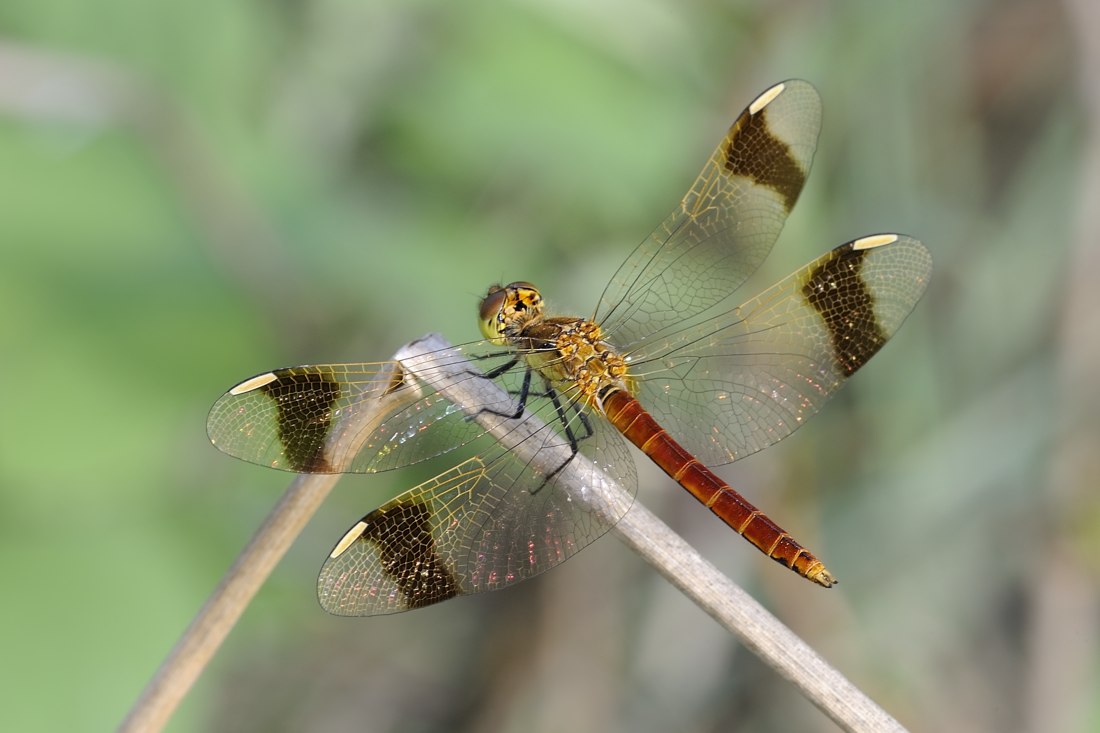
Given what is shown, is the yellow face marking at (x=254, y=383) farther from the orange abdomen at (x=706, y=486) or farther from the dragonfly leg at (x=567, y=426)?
the orange abdomen at (x=706, y=486)

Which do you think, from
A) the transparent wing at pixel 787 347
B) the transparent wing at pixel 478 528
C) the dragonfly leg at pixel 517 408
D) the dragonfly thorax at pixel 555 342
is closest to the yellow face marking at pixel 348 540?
the transparent wing at pixel 478 528

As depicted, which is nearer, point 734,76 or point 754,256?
point 754,256

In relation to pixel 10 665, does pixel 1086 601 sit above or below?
below

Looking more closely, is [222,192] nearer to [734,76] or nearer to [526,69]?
[526,69]

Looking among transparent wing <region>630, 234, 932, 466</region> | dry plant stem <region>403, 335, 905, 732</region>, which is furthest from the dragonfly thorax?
dry plant stem <region>403, 335, 905, 732</region>

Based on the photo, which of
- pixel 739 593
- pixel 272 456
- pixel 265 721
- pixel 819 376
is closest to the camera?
pixel 739 593

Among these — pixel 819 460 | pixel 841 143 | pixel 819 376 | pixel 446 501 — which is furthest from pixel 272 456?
pixel 841 143

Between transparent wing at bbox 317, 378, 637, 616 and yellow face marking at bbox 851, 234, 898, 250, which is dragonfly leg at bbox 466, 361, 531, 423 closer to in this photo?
transparent wing at bbox 317, 378, 637, 616

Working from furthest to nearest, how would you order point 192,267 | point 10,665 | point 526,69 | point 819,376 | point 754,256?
1. point 526,69
2. point 192,267
3. point 10,665
4. point 754,256
5. point 819,376
